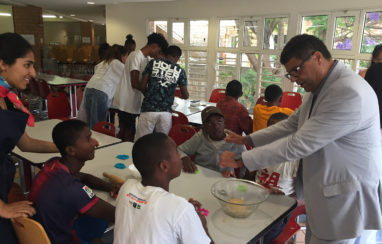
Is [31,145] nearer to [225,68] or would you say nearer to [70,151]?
[70,151]

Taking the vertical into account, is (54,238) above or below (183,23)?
below

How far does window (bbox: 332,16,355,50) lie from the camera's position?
5492 mm

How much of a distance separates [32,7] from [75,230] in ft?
36.1

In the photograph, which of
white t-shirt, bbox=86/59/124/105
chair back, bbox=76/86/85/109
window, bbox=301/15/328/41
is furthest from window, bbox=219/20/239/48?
white t-shirt, bbox=86/59/124/105

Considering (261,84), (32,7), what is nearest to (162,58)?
(261,84)

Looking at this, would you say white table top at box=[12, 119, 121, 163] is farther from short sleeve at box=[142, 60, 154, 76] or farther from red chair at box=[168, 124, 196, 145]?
short sleeve at box=[142, 60, 154, 76]

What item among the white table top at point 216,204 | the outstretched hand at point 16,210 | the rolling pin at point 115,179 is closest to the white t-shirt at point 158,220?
the white table top at point 216,204

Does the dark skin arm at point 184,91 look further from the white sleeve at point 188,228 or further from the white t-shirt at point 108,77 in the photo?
the white sleeve at point 188,228

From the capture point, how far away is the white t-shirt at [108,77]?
3.93 meters

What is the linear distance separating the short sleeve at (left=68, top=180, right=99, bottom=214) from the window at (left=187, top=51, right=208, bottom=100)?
6319 mm

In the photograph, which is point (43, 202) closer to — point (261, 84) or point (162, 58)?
point (162, 58)

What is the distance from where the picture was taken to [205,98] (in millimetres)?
7652

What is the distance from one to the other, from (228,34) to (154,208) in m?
6.52

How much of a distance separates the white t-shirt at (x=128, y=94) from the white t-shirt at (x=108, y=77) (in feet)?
0.85
